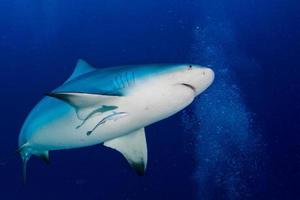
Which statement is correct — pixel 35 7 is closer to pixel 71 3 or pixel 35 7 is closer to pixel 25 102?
pixel 71 3

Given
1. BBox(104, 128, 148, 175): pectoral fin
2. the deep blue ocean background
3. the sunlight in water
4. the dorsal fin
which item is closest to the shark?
BBox(104, 128, 148, 175): pectoral fin

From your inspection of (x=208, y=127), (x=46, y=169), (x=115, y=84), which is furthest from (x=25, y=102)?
(x=115, y=84)

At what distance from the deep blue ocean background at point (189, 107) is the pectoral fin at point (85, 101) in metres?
10.3

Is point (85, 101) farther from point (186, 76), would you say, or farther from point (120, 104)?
point (186, 76)

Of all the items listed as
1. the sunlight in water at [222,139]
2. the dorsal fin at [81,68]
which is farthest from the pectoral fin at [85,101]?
the sunlight in water at [222,139]

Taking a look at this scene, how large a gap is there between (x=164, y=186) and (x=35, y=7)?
14.6m

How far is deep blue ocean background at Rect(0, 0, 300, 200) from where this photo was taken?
13.2 meters

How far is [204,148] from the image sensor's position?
554 inches

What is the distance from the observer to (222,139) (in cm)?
1557

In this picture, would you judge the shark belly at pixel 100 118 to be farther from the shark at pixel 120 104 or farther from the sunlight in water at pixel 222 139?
the sunlight in water at pixel 222 139

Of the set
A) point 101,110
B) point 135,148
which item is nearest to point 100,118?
point 101,110

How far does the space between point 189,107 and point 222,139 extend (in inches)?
105

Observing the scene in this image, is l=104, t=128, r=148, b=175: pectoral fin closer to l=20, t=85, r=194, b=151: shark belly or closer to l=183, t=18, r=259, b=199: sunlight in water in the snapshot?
l=20, t=85, r=194, b=151: shark belly

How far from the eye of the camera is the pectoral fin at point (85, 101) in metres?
2.43
